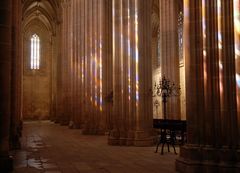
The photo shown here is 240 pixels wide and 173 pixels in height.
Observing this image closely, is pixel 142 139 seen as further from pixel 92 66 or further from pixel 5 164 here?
pixel 92 66

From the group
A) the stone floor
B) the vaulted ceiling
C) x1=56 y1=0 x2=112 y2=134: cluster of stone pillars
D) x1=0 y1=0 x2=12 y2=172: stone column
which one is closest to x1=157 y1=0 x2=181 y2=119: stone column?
x1=56 y1=0 x2=112 y2=134: cluster of stone pillars

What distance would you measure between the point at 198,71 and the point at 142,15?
718 cm

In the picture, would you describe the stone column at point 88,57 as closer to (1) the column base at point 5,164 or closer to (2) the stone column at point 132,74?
(2) the stone column at point 132,74

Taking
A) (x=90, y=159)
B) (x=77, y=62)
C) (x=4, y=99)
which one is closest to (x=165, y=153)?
(x=90, y=159)

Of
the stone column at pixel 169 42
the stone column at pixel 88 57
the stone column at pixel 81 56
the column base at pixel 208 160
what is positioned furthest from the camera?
the stone column at pixel 81 56

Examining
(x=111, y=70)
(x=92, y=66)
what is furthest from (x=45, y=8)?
(x=111, y=70)

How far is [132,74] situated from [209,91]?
663 cm

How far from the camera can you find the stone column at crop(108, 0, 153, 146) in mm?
14680

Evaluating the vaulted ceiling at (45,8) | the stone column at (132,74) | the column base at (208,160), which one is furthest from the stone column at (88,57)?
the vaulted ceiling at (45,8)

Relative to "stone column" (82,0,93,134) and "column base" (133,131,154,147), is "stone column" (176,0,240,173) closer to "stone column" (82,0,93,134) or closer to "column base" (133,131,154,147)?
"column base" (133,131,154,147)

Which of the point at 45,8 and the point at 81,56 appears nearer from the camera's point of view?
the point at 81,56

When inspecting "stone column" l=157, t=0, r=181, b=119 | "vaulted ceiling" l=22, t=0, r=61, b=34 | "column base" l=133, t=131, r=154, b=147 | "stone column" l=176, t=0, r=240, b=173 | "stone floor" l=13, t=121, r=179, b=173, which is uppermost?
"vaulted ceiling" l=22, t=0, r=61, b=34

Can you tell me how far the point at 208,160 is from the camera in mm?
8164

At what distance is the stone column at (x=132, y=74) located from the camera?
578 inches
